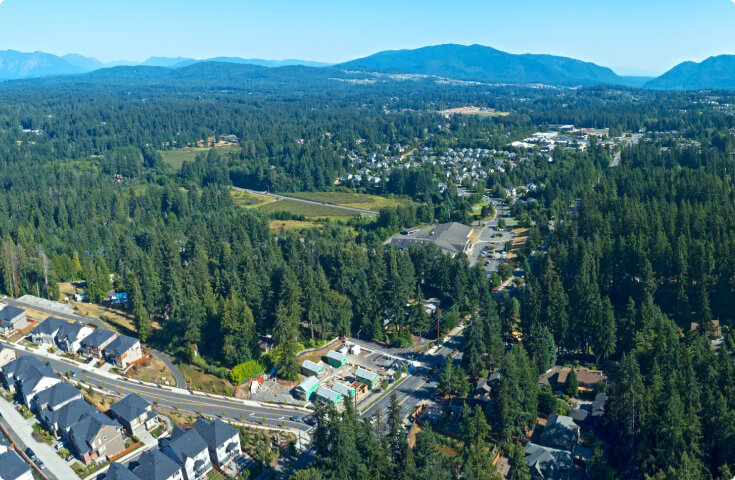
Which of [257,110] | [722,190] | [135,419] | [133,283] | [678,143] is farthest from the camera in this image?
[257,110]

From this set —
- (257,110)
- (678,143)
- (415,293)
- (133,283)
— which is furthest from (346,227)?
(257,110)

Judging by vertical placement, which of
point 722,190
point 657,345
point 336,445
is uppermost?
point 722,190

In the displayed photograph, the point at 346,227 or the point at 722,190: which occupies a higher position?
the point at 722,190

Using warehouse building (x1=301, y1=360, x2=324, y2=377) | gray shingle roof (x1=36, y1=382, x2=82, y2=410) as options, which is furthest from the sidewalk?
warehouse building (x1=301, y1=360, x2=324, y2=377)

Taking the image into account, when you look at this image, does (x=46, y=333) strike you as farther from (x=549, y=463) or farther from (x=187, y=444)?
(x=549, y=463)

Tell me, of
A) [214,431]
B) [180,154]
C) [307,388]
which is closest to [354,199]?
[307,388]

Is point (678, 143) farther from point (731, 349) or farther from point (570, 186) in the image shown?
point (731, 349)

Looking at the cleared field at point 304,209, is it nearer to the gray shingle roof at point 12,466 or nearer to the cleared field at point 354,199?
the cleared field at point 354,199
